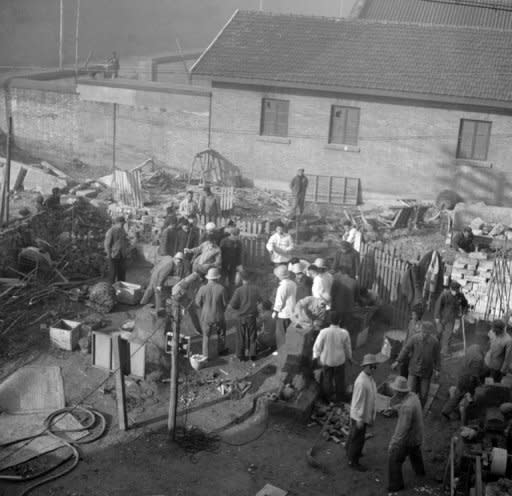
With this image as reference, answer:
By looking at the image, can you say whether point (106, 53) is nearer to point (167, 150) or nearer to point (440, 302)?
point (167, 150)

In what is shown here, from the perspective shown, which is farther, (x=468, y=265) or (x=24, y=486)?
(x=468, y=265)

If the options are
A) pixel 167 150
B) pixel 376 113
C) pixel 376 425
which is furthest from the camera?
pixel 167 150

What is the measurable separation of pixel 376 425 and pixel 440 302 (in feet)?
11.2

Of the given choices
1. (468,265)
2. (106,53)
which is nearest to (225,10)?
(106,53)

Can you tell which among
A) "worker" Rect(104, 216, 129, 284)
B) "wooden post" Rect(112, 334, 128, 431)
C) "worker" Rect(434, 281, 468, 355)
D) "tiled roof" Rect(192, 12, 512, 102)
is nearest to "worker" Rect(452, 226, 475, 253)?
"worker" Rect(434, 281, 468, 355)

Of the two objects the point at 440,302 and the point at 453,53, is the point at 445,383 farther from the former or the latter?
the point at 453,53

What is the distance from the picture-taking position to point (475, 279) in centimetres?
1761

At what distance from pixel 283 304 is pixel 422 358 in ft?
10.5

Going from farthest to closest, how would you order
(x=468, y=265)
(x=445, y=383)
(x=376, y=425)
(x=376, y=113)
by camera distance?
(x=376, y=113)
(x=468, y=265)
(x=445, y=383)
(x=376, y=425)

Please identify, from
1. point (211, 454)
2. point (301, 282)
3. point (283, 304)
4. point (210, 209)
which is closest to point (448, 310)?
point (301, 282)

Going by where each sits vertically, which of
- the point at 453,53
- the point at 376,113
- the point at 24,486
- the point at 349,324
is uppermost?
the point at 453,53

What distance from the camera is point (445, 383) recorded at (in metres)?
14.9

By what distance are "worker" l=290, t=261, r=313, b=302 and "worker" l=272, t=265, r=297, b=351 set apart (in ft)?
1.44

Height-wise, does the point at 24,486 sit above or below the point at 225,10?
below
